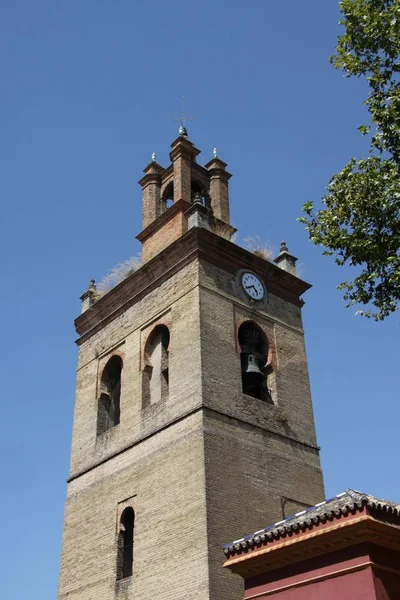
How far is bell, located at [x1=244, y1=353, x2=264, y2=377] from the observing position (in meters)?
15.5

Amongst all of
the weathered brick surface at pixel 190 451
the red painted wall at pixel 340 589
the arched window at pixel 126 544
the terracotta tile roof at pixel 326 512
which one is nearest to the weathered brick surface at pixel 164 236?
the weathered brick surface at pixel 190 451

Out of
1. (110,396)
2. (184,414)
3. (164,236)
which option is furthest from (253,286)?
(110,396)

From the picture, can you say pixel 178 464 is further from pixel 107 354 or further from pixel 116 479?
pixel 107 354

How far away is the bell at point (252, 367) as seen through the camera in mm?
15545

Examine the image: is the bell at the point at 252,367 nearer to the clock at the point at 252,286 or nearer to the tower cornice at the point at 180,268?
the clock at the point at 252,286

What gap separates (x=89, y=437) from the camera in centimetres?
1672

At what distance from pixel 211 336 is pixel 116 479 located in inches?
Answer: 137

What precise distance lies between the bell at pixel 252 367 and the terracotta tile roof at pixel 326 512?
507 centimetres

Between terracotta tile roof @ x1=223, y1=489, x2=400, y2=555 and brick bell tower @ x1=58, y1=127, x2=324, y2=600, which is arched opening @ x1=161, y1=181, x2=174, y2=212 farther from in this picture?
terracotta tile roof @ x1=223, y1=489, x2=400, y2=555

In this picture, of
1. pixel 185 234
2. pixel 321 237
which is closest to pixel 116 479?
pixel 185 234

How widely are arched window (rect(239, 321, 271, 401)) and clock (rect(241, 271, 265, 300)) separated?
2.31 feet

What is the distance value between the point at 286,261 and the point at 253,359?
3.30m

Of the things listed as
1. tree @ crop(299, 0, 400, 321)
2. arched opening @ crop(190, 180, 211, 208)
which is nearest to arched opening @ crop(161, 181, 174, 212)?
arched opening @ crop(190, 180, 211, 208)

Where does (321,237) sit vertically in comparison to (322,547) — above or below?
above
